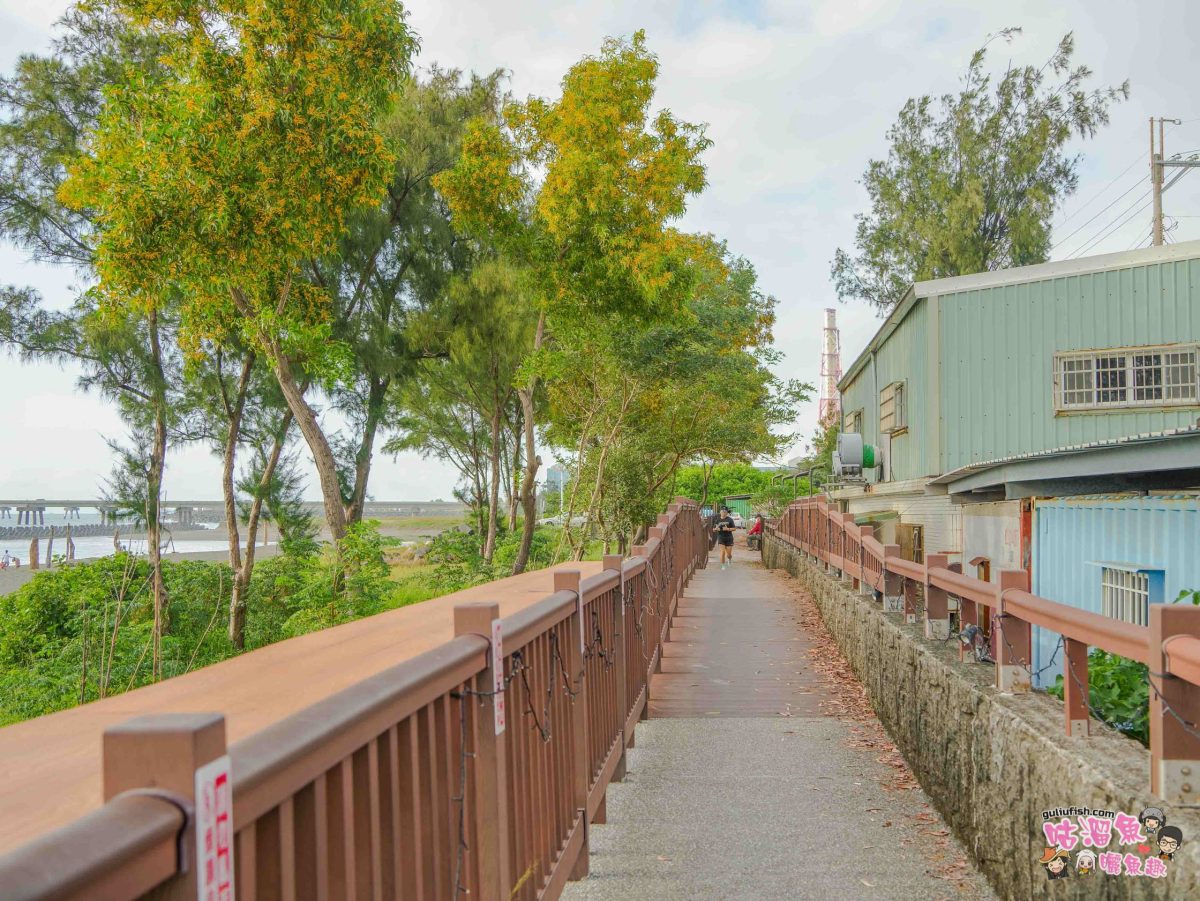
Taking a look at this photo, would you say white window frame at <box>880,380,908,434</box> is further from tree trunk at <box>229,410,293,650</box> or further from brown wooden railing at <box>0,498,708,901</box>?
brown wooden railing at <box>0,498,708,901</box>

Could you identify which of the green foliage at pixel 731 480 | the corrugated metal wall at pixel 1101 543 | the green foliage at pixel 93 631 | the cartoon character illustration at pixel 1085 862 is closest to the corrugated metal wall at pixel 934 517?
the corrugated metal wall at pixel 1101 543

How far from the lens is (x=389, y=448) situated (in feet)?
108

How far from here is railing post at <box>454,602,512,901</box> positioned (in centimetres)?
292

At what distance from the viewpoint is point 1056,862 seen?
139 inches

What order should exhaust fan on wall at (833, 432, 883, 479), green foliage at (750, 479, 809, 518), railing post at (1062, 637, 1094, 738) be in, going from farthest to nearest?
green foliage at (750, 479, 809, 518) → exhaust fan on wall at (833, 432, 883, 479) → railing post at (1062, 637, 1094, 738)

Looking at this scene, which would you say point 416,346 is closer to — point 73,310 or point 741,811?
point 73,310

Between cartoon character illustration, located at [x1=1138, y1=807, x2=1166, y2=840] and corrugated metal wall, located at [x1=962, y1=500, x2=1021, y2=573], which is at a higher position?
corrugated metal wall, located at [x1=962, y1=500, x2=1021, y2=573]

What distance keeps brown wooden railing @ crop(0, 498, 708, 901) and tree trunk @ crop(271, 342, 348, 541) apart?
40.3 ft

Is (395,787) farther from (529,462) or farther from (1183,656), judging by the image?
(529,462)

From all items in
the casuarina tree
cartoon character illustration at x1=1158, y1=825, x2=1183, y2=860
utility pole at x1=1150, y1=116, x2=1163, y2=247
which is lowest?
cartoon character illustration at x1=1158, y1=825, x2=1183, y2=860

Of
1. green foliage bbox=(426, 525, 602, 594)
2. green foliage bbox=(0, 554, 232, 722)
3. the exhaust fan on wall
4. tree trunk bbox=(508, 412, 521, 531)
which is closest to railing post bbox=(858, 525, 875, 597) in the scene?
green foliage bbox=(0, 554, 232, 722)

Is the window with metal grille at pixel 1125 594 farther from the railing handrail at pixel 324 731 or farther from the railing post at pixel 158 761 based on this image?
the railing post at pixel 158 761

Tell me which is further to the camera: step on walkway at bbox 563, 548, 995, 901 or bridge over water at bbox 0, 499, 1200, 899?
step on walkway at bbox 563, 548, 995, 901

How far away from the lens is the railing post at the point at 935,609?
6.79 meters
